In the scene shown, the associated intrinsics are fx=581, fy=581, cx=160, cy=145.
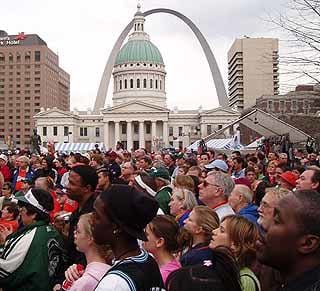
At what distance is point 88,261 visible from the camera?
14.4ft

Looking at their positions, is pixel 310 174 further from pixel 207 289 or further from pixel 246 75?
pixel 246 75

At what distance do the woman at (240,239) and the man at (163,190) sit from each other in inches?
126

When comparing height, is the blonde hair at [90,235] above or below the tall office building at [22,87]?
below

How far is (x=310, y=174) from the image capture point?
7.11 m

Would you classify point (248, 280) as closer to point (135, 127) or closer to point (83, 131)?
point (135, 127)

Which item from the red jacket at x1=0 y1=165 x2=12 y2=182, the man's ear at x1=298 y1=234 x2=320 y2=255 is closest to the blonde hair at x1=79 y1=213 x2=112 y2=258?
the man's ear at x1=298 y1=234 x2=320 y2=255

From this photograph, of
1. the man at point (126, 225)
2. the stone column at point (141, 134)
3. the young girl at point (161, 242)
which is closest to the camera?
the man at point (126, 225)

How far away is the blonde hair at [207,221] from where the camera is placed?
512 centimetres

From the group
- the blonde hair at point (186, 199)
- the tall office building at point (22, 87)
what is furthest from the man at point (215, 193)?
the tall office building at point (22, 87)

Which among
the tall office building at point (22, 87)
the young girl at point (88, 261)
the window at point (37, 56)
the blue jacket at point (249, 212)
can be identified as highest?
the window at point (37, 56)

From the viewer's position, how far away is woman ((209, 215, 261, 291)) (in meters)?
4.40

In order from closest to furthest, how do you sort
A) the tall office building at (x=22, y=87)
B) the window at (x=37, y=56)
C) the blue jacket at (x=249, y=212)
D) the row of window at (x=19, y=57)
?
the blue jacket at (x=249, y=212) → the tall office building at (x=22, y=87) → the window at (x=37, y=56) → the row of window at (x=19, y=57)

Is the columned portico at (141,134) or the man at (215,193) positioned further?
the columned portico at (141,134)

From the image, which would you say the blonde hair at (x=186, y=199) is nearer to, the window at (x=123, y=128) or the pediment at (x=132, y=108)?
the pediment at (x=132, y=108)
